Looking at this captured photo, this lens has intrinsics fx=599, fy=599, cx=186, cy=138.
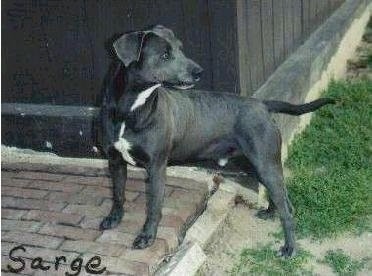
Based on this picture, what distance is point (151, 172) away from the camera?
3770 mm

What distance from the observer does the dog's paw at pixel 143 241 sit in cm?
386

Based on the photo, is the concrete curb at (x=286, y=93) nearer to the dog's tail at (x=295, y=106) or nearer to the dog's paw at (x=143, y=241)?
the dog's paw at (x=143, y=241)

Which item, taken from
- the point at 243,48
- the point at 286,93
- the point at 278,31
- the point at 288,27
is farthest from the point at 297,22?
the point at 243,48

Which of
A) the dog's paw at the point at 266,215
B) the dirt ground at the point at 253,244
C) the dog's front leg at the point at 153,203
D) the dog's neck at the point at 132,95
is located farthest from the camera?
the dog's paw at the point at 266,215

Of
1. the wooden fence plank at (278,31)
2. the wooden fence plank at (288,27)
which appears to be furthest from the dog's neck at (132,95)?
the wooden fence plank at (288,27)

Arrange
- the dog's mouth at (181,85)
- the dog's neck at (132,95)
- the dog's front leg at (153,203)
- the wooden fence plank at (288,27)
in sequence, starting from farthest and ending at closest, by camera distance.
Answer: the wooden fence plank at (288,27)
the dog's front leg at (153,203)
the dog's neck at (132,95)
the dog's mouth at (181,85)

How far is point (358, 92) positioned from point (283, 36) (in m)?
1.24

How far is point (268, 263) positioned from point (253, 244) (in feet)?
0.91

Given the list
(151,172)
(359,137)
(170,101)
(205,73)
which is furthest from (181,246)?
(359,137)

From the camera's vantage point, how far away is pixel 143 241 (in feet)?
12.7

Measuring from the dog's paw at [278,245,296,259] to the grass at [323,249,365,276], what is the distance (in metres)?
A: 0.21

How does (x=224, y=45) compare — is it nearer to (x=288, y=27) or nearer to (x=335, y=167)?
(x=335, y=167)

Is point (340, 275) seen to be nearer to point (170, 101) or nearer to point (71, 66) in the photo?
point (170, 101)

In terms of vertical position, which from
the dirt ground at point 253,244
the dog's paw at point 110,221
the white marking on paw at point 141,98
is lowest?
the dirt ground at point 253,244
